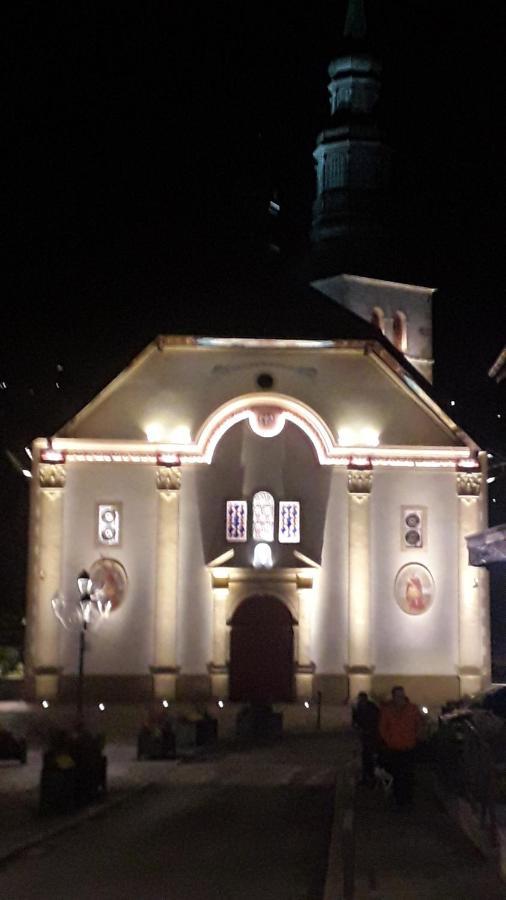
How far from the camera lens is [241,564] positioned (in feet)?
159

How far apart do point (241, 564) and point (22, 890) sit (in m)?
34.1

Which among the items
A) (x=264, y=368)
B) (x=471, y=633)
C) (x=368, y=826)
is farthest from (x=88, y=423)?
(x=368, y=826)

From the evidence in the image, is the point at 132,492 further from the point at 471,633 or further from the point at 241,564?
the point at 471,633

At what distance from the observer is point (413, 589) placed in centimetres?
4847

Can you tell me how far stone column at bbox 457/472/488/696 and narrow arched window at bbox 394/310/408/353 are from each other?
10454 mm

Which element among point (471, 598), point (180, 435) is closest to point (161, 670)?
point (180, 435)

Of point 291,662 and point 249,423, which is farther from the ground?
point 249,423

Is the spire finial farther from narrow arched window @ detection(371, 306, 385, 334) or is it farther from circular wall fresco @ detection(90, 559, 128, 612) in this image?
circular wall fresco @ detection(90, 559, 128, 612)

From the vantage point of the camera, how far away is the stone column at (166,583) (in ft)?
156

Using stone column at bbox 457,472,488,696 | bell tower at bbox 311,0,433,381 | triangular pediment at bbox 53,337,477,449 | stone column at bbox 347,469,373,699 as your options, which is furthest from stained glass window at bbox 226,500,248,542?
bell tower at bbox 311,0,433,381

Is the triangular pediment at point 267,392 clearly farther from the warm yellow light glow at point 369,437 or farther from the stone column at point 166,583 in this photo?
the stone column at point 166,583

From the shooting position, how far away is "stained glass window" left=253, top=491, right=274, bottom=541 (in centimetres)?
4900

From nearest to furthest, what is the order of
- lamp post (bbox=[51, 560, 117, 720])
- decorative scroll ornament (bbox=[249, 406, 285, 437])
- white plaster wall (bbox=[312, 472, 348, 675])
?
lamp post (bbox=[51, 560, 117, 720]), white plaster wall (bbox=[312, 472, 348, 675]), decorative scroll ornament (bbox=[249, 406, 285, 437])

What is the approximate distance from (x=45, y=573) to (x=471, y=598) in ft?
41.2
